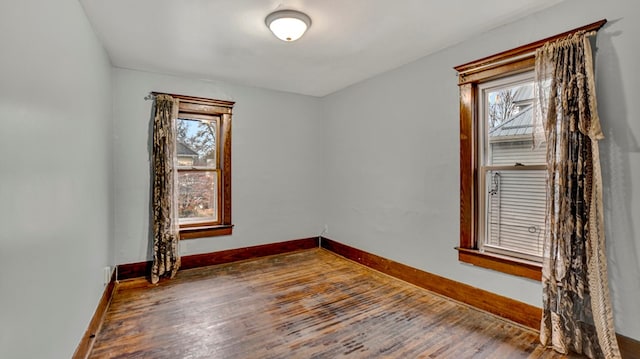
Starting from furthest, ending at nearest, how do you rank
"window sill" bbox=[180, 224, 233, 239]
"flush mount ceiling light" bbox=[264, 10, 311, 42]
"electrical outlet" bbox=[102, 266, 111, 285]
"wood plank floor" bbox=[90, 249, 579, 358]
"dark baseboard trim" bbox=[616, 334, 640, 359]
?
1. "window sill" bbox=[180, 224, 233, 239]
2. "electrical outlet" bbox=[102, 266, 111, 285]
3. "flush mount ceiling light" bbox=[264, 10, 311, 42]
4. "wood plank floor" bbox=[90, 249, 579, 358]
5. "dark baseboard trim" bbox=[616, 334, 640, 359]

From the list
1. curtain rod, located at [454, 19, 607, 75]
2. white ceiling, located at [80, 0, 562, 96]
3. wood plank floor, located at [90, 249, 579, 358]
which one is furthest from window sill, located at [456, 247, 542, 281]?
white ceiling, located at [80, 0, 562, 96]

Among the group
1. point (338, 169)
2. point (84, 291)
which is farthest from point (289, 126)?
point (84, 291)

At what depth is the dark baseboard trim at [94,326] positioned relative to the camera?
1.99 m

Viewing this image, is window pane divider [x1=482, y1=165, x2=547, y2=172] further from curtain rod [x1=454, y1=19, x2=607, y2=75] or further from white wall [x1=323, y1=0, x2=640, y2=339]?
curtain rod [x1=454, y1=19, x2=607, y2=75]

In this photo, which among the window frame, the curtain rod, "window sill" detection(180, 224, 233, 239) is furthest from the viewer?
the window frame

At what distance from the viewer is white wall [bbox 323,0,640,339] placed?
1970mm

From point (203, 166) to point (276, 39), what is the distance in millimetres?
2137

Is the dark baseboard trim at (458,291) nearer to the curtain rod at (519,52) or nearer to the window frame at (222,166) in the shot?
the window frame at (222,166)

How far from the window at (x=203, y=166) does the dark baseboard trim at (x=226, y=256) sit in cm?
32

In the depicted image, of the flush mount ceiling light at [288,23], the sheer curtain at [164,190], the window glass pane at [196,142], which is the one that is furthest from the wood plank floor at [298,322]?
the flush mount ceiling light at [288,23]

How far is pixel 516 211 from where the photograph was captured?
262 centimetres

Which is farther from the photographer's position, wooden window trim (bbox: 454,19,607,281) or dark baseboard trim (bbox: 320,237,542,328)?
wooden window trim (bbox: 454,19,607,281)

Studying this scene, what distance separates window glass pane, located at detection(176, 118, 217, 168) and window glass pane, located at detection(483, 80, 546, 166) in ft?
11.2

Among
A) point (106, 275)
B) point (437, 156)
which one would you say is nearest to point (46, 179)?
point (106, 275)
